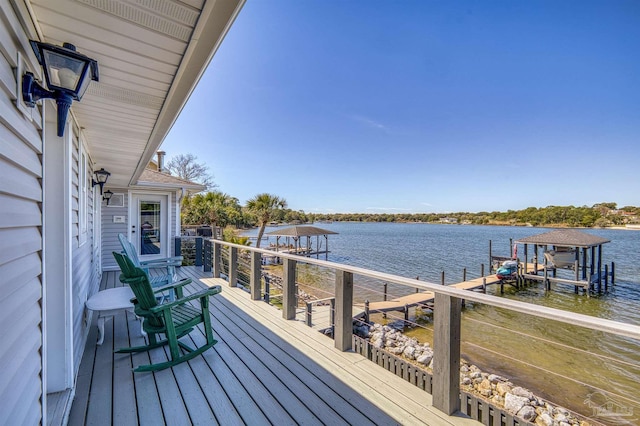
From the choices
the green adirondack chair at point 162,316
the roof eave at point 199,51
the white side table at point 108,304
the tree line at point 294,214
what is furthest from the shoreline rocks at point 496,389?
the tree line at point 294,214

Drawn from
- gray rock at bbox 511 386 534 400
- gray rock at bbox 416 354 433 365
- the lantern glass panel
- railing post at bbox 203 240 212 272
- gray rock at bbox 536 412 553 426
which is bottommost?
gray rock at bbox 536 412 553 426

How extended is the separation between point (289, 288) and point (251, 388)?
1.37 meters

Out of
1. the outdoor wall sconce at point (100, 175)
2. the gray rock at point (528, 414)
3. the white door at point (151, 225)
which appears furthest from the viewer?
the white door at point (151, 225)

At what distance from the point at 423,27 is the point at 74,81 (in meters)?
11.6

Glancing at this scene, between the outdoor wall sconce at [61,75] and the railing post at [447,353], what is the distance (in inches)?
90.0

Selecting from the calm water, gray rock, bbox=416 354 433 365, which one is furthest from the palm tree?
gray rock, bbox=416 354 433 365

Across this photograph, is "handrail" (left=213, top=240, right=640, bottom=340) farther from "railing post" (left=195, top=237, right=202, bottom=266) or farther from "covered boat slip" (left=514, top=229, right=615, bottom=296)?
"covered boat slip" (left=514, top=229, right=615, bottom=296)

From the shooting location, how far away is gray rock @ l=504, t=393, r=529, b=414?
419 centimetres

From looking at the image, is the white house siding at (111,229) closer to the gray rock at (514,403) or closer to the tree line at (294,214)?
the tree line at (294,214)

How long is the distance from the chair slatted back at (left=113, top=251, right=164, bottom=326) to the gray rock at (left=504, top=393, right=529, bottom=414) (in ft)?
16.4

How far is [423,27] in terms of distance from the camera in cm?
1000

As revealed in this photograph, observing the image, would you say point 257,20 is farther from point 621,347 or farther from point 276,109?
point 621,347

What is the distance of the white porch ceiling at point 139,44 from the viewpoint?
1.26 m

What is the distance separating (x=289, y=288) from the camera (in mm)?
3371
